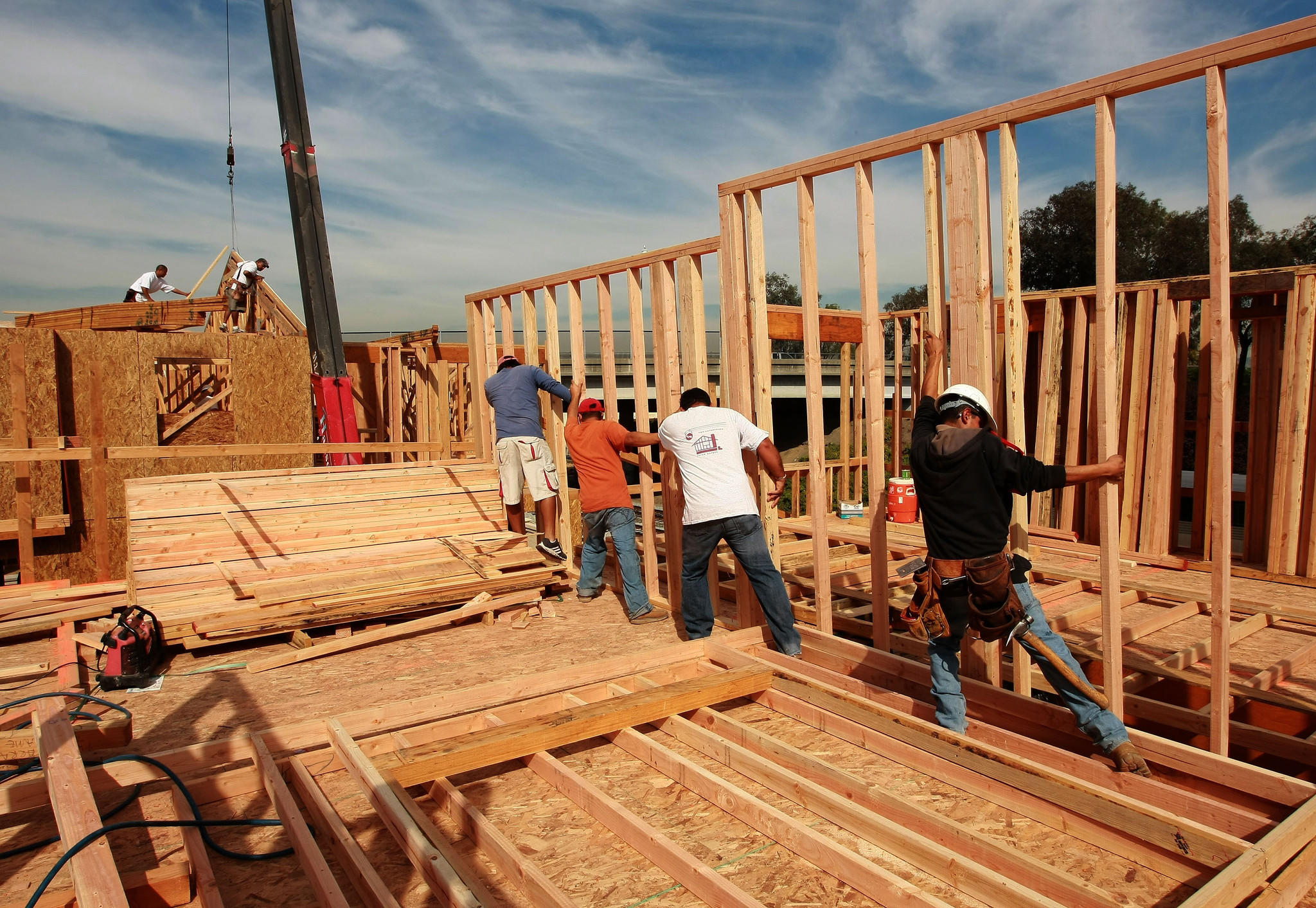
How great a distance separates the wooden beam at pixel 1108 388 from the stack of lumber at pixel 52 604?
7750 mm

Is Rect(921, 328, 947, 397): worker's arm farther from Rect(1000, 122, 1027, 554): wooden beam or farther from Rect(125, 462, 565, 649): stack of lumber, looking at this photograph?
Rect(125, 462, 565, 649): stack of lumber

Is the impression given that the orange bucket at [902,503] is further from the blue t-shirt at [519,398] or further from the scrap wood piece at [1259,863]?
the scrap wood piece at [1259,863]

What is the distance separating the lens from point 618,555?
293 inches

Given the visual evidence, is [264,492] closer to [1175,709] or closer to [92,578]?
[92,578]

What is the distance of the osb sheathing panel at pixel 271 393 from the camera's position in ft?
36.8

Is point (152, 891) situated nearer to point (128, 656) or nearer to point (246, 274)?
point (128, 656)

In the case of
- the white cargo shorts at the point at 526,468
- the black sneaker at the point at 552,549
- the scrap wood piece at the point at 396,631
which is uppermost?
the white cargo shorts at the point at 526,468

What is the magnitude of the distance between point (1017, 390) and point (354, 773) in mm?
3812

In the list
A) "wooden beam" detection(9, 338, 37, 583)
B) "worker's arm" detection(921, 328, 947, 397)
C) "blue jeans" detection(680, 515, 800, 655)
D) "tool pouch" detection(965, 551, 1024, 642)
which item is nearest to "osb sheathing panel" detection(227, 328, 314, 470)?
"wooden beam" detection(9, 338, 37, 583)

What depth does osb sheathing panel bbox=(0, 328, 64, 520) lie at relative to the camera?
31.2ft

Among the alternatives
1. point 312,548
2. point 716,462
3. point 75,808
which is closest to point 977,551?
point 716,462

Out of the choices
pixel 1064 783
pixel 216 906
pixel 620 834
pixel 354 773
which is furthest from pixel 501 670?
pixel 1064 783

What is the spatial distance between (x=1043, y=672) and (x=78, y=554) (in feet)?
34.6

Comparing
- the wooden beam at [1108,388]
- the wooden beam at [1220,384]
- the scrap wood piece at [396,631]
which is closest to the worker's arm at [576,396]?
the scrap wood piece at [396,631]
